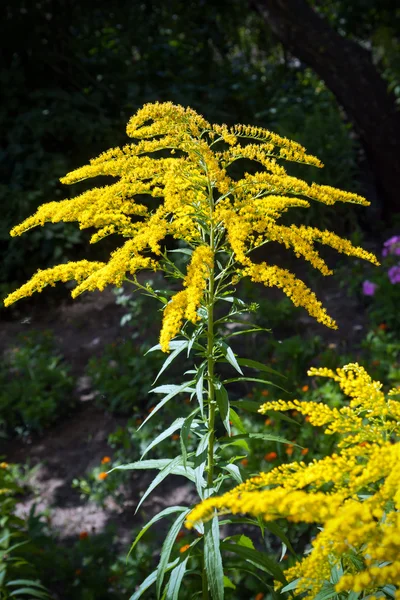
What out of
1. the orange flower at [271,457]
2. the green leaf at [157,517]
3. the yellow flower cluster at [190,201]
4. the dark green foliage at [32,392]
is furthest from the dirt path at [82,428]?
the yellow flower cluster at [190,201]

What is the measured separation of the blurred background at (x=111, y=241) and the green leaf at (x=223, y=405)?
1.34 meters

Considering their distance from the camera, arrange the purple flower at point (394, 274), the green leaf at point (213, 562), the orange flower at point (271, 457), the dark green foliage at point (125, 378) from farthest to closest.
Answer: the purple flower at point (394, 274)
the dark green foliage at point (125, 378)
the orange flower at point (271, 457)
the green leaf at point (213, 562)

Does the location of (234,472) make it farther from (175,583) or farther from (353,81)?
(353,81)

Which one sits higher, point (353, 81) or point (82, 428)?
point (353, 81)

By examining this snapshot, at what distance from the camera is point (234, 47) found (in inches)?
371

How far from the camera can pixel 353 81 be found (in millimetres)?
6766

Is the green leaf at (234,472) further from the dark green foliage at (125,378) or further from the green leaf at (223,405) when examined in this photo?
the dark green foliage at (125,378)

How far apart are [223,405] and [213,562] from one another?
1.45 feet

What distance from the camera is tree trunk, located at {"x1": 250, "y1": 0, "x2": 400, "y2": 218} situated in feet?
22.2

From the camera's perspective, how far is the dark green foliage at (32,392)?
464cm

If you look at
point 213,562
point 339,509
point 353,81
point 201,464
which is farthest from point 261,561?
point 353,81

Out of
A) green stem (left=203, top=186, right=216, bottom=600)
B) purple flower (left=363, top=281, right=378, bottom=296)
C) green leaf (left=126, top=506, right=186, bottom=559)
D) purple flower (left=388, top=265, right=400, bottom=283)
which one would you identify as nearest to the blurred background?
purple flower (left=388, top=265, right=400, bottom=283)

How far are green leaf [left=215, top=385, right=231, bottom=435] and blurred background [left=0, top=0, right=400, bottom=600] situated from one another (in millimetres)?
1342

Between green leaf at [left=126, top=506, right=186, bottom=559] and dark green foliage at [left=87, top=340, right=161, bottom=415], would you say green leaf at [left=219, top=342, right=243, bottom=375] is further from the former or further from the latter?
dark green foliage at [left=87, top=340, right=161, bottom=415]
